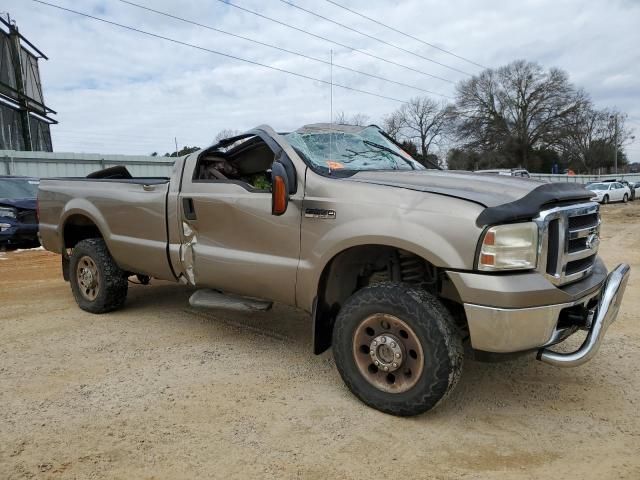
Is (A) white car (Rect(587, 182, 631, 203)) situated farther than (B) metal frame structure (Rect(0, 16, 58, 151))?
Yes

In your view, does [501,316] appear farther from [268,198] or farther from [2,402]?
[2,402]

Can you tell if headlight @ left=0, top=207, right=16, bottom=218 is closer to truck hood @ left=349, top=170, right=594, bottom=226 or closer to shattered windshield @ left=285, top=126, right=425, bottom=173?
shattered windshield @ left=285, top=126, right=425, bottom=173

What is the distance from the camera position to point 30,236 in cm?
1066

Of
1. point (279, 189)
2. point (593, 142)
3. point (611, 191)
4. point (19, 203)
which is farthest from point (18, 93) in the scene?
point (593, 142)

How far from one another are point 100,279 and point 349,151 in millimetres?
2929

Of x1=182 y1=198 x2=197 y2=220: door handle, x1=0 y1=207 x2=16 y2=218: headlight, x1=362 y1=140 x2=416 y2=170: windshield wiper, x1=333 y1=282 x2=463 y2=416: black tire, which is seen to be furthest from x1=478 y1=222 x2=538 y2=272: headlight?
x1=0 y1=207 x2=16 y2=218: headlight

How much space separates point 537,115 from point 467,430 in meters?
65.9

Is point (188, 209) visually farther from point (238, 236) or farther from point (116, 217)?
point (116, 217)

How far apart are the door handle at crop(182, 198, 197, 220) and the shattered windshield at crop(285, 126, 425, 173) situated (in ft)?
3.33

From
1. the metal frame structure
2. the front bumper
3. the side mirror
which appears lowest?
the front bumper

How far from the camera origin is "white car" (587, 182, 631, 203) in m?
30.3

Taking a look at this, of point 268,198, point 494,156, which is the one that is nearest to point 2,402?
point 268,198

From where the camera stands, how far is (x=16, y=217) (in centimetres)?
1041

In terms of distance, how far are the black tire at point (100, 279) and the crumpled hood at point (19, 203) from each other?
5997 millimetres
